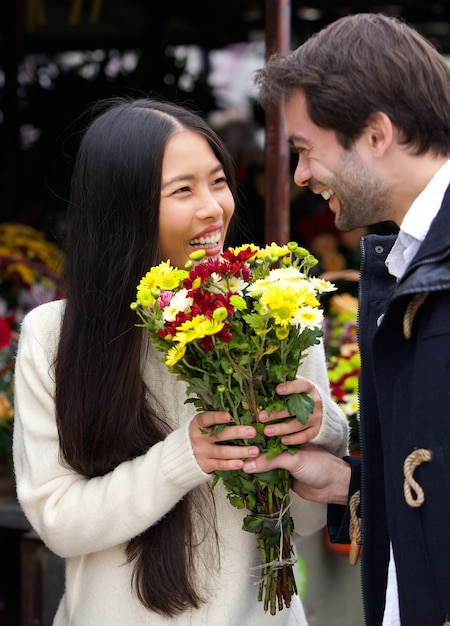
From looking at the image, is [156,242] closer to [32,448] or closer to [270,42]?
[32,448]

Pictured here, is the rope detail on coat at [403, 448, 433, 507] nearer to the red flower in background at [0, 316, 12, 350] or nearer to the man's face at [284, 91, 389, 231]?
the man's face at [284, 91, 389, 231]

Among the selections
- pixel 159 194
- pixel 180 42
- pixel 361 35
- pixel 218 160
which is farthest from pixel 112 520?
pixel 180 42

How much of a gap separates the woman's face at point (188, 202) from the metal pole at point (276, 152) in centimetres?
71

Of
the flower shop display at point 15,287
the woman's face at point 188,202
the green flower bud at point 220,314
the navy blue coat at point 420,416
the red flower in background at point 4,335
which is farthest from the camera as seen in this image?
the flower shop display at point 15,287

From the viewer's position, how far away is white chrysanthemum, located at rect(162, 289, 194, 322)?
1565mm

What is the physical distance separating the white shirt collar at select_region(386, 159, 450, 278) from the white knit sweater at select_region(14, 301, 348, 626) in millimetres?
415

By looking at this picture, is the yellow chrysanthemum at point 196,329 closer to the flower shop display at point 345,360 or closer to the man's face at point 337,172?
the man's face at point 337,172

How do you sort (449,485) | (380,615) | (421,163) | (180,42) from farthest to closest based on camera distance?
(180,42), (380,615), (421,163), (449,485)

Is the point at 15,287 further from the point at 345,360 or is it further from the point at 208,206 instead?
the point at 208,206

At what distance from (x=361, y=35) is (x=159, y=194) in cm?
51

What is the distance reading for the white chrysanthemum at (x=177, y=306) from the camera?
1565mm

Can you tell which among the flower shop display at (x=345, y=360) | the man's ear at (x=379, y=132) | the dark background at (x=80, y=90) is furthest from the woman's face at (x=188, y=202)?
the dark background at (x=80, y=90)

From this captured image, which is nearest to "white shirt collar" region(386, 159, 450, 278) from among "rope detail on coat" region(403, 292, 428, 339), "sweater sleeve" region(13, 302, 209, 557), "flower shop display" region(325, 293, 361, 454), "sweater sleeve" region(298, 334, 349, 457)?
"rope detail on coat" region(403, 292, 428, 339)

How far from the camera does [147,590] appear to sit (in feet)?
5.77
